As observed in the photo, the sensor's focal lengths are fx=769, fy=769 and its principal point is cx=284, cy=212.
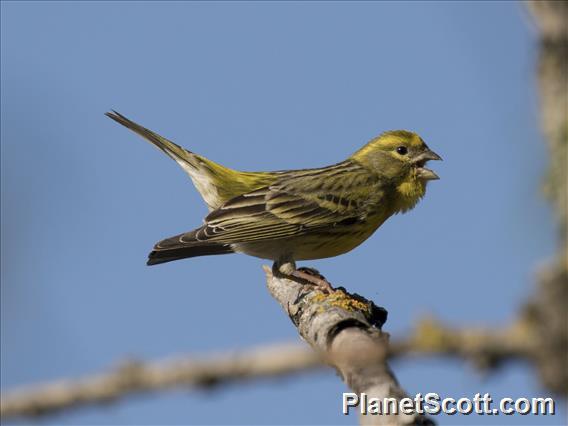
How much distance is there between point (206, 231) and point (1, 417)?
21.5 feet

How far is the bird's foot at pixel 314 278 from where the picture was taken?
6188mm

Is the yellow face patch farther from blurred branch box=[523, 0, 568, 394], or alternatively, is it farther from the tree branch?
blurred branch box=[523, 0, 568, 394]

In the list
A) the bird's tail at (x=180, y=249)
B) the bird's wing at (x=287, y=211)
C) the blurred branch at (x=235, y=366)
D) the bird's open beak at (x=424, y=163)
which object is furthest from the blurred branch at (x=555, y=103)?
the bird's open beak at (x=424, y=163)

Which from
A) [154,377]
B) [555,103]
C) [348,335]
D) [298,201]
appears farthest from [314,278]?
[154,377]

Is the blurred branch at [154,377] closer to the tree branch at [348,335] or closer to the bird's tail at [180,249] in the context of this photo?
the tree branch at [348,335]

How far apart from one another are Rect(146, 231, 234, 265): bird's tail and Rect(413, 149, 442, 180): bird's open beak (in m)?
2.39

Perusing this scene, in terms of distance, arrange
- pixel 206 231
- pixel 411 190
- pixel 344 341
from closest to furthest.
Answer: pixel 344 341 → pixel 206 231 → pixel 411 190

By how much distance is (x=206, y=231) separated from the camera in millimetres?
7926

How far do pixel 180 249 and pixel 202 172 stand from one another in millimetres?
1533

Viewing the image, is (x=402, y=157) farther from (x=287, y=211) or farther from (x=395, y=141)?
(x=287, y=211)

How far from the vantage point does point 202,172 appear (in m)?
8.86

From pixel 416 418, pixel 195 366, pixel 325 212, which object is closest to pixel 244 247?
pixel 325 212

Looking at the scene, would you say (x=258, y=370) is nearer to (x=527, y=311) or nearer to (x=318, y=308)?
(x=527, y=311)

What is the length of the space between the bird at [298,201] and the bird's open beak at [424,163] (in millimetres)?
11
